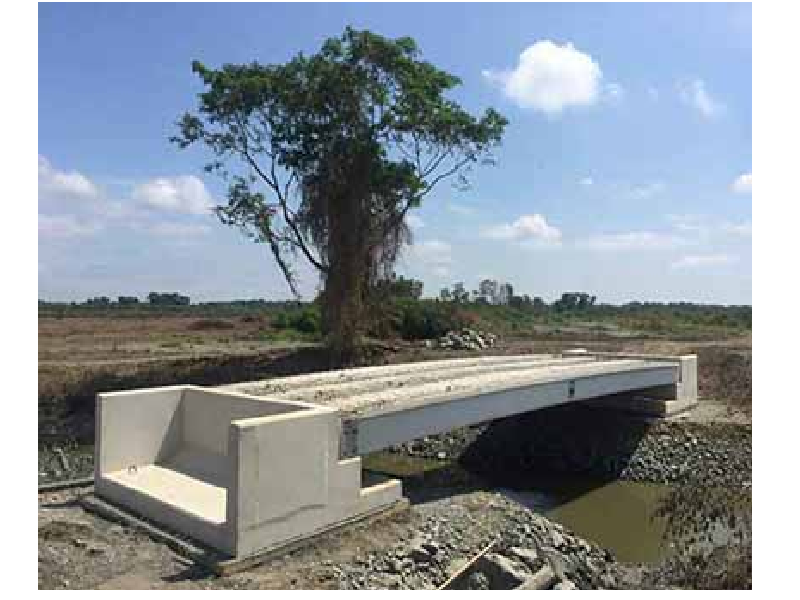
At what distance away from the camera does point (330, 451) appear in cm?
916

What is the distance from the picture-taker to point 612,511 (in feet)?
48.6

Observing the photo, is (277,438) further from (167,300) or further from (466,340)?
(167,300)

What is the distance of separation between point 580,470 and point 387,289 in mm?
9831

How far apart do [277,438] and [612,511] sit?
8986mm

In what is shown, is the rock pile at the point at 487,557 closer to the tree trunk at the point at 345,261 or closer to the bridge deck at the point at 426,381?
the bridge deck at the point at 426,381

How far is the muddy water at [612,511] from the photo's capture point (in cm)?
1250

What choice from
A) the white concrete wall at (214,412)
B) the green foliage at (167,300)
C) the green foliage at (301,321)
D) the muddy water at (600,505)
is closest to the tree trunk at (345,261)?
the muddy water at (600,505)

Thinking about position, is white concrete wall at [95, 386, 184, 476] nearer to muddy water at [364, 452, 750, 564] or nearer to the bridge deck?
the bridge deck

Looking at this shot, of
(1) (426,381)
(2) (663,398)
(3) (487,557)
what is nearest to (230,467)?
(3) (487,557)

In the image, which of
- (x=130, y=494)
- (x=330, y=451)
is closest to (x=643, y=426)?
(x=330, y=451)

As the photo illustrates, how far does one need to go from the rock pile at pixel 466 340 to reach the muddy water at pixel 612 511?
12.2m

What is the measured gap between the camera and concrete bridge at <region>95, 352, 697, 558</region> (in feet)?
26.9

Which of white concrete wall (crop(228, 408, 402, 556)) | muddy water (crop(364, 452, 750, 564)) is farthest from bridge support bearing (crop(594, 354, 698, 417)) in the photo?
white concrete wall (crop(228, 408, 402, 556))

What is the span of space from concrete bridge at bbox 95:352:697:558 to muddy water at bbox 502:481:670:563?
2188 mm
